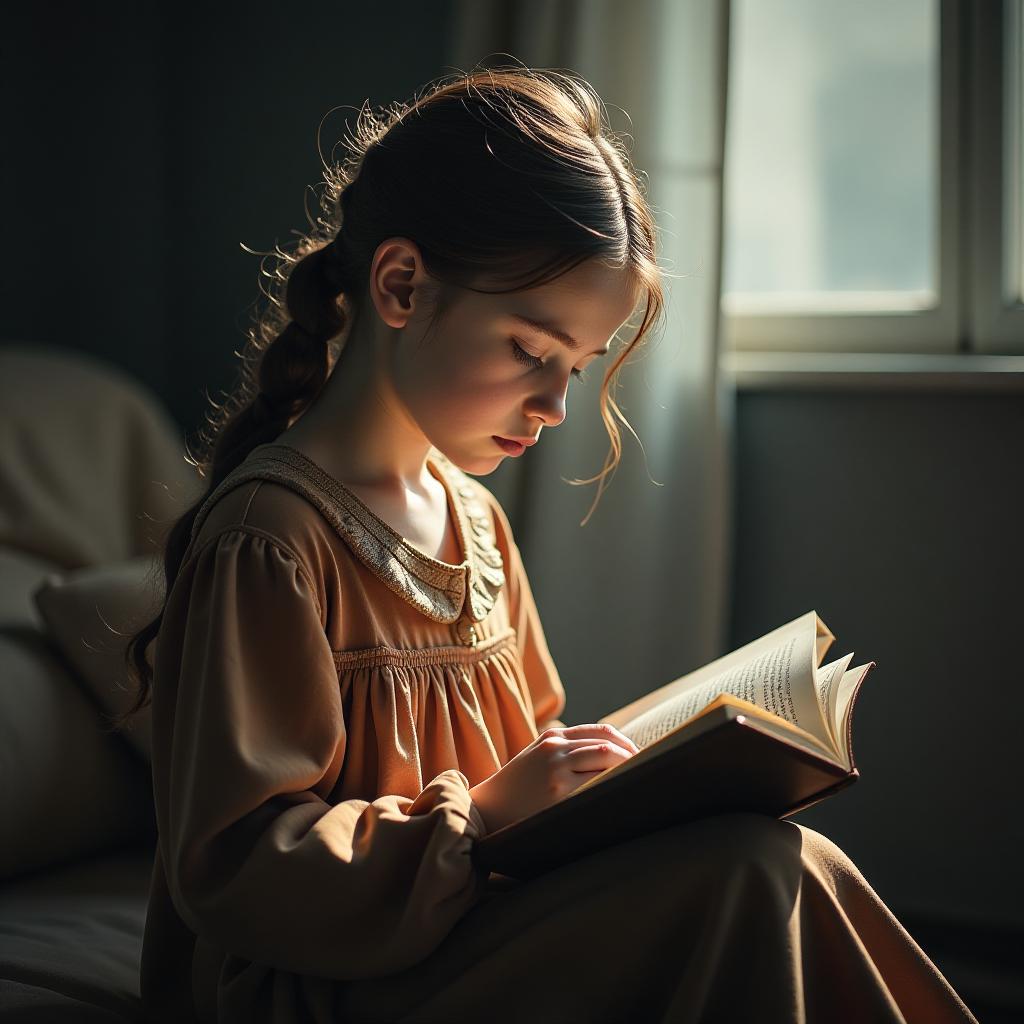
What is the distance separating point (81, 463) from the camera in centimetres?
160

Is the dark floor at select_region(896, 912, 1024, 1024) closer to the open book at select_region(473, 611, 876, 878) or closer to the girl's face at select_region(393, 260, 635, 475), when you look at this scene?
the open book at select_region(473, 611, 876, 878)

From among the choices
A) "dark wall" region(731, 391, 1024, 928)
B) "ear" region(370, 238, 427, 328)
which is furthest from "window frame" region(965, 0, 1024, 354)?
"ear" region(370, 238, 427, 328)

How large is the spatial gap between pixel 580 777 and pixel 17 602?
33.8 inches

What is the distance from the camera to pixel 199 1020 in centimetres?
91

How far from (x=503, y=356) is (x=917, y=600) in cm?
93

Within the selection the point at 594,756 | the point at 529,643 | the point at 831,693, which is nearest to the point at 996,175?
the point at 529,643

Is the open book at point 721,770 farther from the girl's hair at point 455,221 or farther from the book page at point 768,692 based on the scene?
the girl's hair at point 455,221

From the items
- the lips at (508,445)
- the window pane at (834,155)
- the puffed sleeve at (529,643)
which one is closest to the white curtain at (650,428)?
the window pane at (834,155)

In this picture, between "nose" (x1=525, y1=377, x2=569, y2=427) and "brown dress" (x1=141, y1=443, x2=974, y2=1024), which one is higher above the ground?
"nose" (x1=525, y1=377, x2=569, y2=427)

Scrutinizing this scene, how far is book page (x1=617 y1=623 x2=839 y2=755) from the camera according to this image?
30.0 inches

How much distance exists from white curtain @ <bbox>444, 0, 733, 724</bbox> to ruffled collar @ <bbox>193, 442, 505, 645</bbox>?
0.60 metres

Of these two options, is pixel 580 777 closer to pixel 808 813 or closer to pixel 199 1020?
pixel 199 1020

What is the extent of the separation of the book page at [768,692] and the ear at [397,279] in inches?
15.0

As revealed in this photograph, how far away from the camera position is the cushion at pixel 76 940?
0.91m
